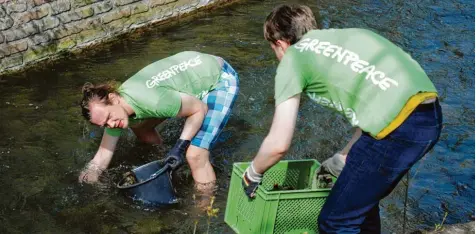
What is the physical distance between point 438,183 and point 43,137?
11.8 ft

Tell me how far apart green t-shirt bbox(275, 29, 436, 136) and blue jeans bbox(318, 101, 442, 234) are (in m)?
0.11

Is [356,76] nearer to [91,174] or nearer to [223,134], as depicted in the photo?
[91,174]

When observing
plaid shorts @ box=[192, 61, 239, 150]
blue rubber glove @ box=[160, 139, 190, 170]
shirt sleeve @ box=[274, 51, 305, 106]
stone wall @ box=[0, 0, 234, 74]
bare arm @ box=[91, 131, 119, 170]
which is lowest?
stone wall @ box=[0, 0, 234, 74]

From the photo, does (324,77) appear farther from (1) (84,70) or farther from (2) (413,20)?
(2) (413,20)

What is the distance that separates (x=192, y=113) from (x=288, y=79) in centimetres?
198

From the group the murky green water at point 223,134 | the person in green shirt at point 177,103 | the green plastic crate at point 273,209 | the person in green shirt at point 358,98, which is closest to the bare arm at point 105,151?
the person in green shirt at point 177,103

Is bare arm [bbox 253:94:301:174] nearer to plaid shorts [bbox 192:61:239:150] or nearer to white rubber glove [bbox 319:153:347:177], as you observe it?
white rubber glove [bbox 319:153:347:177]

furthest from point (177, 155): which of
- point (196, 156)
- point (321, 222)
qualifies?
point (321, 222)

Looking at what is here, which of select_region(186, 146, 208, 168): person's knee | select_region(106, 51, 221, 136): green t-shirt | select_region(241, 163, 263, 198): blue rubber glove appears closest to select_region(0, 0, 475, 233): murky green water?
select_region(186, 146, 208, 168): person's knee

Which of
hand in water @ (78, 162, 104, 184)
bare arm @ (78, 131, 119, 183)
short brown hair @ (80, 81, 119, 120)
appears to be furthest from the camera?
hand in water @ (78, 162, 104, 184)

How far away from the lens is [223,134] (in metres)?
7.05

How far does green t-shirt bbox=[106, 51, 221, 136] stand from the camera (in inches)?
209

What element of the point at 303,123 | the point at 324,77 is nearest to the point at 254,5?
the point at 303,123

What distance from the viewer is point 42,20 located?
8602 mm
